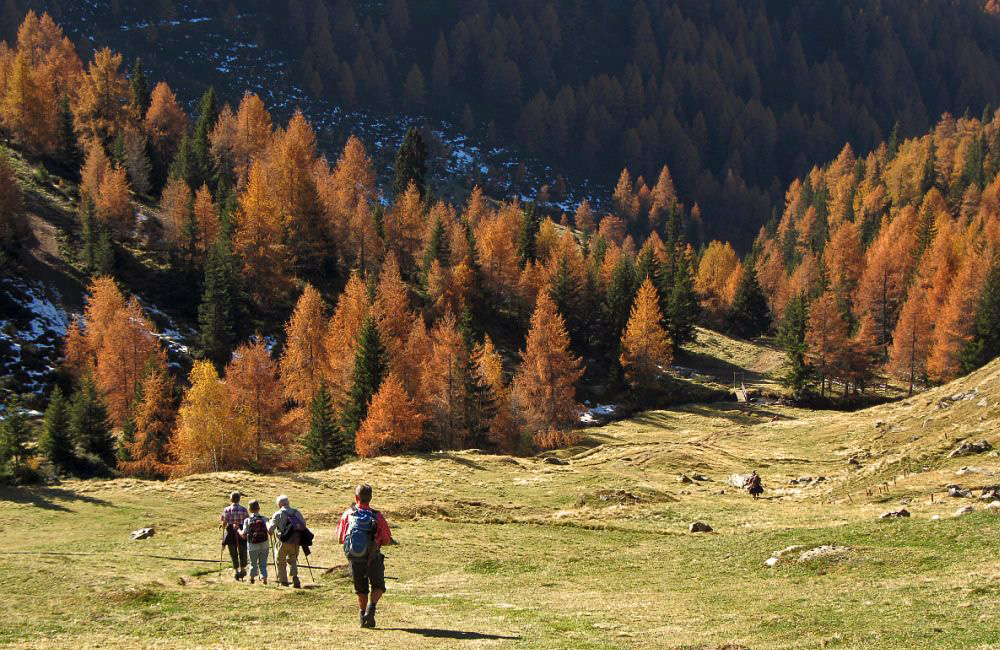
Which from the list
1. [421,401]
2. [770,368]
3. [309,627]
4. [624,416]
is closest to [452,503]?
[309,627]

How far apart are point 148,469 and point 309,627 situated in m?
53.3

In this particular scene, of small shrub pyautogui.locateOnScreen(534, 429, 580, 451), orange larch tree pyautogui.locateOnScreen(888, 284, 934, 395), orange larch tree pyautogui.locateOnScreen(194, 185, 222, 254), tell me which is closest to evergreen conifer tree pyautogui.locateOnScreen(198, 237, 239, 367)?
orange larch tree pyautogui.locateOnScreen(194, 185, 222, 254)

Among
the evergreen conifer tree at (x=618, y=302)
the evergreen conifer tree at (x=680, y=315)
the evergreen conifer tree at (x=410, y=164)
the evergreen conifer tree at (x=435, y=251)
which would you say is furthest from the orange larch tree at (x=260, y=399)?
the evergreen conifer tree at (x=410, y=164)

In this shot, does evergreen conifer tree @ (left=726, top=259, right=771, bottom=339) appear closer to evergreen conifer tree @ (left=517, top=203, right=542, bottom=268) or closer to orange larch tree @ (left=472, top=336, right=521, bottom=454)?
evergreen conifer tree @ (left=517, top=203, right=542, bottom=268)

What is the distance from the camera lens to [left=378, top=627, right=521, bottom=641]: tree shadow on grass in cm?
1559

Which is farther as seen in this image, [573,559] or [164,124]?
[164,124]

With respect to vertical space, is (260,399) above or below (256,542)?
above

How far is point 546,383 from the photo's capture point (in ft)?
263

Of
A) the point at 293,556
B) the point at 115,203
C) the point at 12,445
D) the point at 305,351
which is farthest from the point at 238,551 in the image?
the point at 115,203

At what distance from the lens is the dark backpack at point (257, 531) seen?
2169 centimetres

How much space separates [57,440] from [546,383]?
4416 cm

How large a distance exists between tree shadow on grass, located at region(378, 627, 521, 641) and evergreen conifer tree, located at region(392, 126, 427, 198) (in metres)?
122

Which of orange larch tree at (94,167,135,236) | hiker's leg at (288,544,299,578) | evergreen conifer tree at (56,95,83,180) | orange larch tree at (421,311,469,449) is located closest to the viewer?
hiker's leg at (288,544,299,578)

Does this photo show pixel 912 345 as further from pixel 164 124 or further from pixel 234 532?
pixel 164 124
